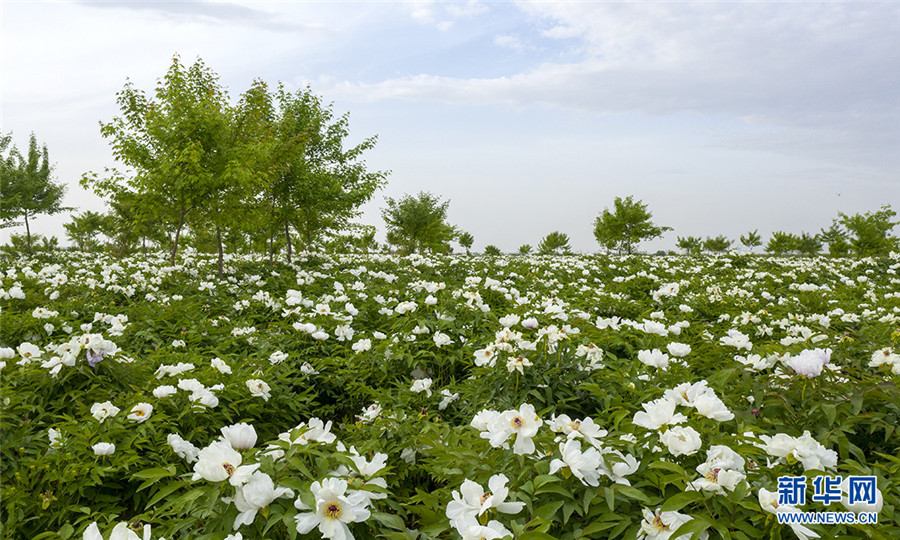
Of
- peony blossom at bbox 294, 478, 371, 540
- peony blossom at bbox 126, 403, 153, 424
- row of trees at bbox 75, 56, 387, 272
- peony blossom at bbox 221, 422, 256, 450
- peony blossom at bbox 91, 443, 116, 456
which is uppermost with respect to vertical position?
row of trees at bbox 75, 56, 387, 272

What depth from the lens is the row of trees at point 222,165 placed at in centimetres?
952

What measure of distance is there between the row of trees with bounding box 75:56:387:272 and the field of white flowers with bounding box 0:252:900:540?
370 centimetres

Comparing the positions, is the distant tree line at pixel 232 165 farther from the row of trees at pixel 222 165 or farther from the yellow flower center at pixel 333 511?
the yellow flower center at pixel 333 511

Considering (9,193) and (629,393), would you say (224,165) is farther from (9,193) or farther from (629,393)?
(9,193)

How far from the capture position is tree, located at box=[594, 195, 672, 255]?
92.8ft

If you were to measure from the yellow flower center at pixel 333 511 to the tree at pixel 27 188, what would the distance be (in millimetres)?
26555

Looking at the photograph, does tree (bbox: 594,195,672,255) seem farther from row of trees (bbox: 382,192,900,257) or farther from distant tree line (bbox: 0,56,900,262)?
distant tree line (bbox: 0,56,900,262)

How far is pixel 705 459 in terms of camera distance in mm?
1857

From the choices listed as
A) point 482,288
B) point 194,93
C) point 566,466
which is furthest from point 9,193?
point 566,466

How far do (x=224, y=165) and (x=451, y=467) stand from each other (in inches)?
371

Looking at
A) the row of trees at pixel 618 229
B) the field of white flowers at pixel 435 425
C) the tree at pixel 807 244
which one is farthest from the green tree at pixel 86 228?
the tree at pixel 807 244

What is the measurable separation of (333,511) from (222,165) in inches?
382

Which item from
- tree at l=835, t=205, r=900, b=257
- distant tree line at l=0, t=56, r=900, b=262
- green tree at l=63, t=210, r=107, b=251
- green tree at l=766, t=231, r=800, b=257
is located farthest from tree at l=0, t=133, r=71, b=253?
green tree at l=766, t=231, r=800, b=257

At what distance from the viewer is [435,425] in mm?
2680
